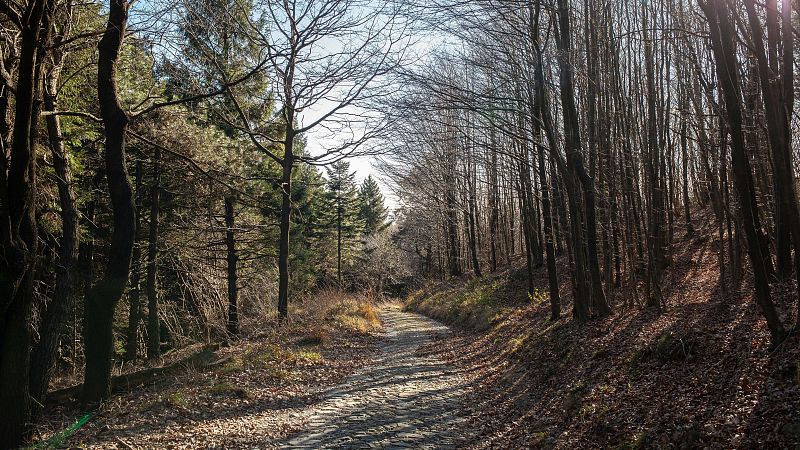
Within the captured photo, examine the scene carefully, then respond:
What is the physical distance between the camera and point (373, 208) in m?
A: 63.1

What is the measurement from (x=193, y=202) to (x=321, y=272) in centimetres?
2165

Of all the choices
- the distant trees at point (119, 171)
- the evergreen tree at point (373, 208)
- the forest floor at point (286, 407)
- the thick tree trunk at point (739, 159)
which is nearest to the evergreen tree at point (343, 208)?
the evergreen tree at point (373, 208)

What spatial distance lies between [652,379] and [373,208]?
57.4m

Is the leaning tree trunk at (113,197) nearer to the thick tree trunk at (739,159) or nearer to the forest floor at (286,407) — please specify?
the forest floor at (286,407)

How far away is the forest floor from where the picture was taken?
6.50m

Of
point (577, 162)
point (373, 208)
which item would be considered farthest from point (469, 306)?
point (373, 208)

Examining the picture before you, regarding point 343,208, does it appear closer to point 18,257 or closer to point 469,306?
point 469,306

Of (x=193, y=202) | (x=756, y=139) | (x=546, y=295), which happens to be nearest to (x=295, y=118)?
(x=193, y=202)

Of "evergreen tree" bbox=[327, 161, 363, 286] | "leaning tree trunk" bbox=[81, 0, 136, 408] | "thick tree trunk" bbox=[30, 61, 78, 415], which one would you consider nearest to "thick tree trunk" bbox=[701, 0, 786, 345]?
"leaning tree trunk" bbox=[81, 0, 136, 408]

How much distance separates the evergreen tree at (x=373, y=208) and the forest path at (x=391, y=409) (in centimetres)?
4858

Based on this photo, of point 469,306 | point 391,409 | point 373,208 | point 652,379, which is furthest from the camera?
point 373,208

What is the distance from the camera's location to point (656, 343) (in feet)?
23.2

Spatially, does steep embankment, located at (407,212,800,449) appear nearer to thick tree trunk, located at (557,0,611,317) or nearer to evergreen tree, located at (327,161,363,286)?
thick tree trunk, located at (557,0,611,317)

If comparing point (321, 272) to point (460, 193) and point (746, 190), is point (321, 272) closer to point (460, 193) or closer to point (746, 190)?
point (460, 193)
